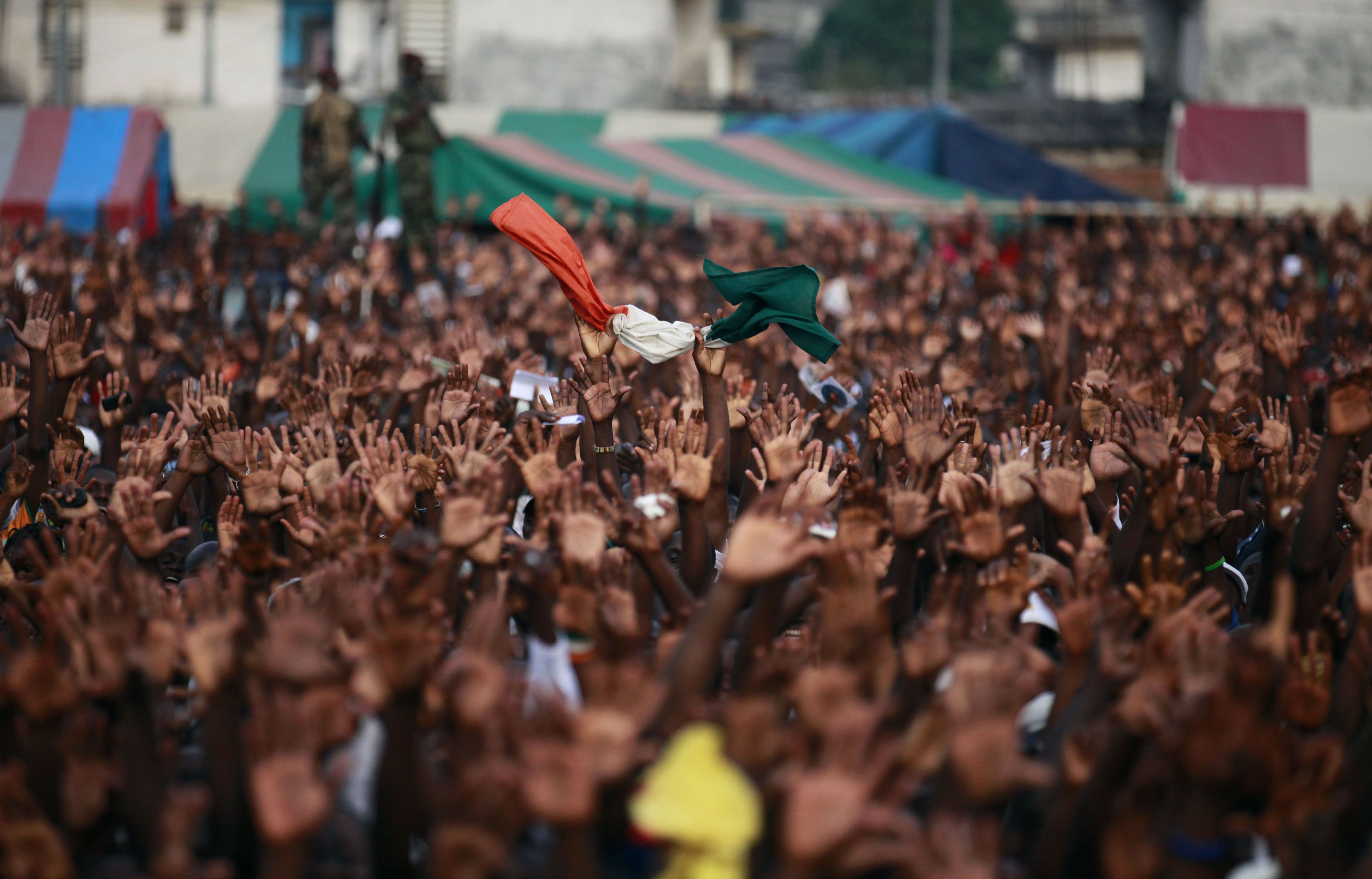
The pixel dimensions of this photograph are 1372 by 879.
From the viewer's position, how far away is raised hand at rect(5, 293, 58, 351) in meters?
4.18

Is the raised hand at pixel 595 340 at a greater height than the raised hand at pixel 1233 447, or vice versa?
the raised hand at pixel 595 340

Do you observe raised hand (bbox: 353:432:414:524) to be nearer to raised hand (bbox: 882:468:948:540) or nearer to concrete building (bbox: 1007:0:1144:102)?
raised hand (bbox: 882:468:948:540)

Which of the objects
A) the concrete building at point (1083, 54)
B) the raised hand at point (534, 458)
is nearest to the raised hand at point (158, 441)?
the raised hand at point (534, 458)

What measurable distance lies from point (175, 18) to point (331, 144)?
18004 millimetres

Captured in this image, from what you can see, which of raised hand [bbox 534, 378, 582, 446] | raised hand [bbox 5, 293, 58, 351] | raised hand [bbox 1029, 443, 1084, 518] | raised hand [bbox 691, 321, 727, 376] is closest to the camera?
raised hand [bbox 1029, 443, 1084, 518]

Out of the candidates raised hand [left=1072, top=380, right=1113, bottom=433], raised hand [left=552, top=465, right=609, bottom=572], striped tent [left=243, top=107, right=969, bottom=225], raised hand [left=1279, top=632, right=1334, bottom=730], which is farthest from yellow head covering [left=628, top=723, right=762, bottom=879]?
striped tent [left=243, top=107, right=969, bottom=225]

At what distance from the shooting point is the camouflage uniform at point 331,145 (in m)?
9.72

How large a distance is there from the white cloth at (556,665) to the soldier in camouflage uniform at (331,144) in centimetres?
771

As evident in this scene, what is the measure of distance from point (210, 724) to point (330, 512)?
0.84 metres

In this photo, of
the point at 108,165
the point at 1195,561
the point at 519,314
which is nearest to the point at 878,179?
the point at 108,165

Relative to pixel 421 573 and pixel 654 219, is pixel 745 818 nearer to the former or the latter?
pixel 421 573

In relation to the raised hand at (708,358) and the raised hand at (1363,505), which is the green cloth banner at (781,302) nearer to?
the raised hand at (708,358)

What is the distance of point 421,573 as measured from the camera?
7.52ft

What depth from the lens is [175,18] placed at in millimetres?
25328
